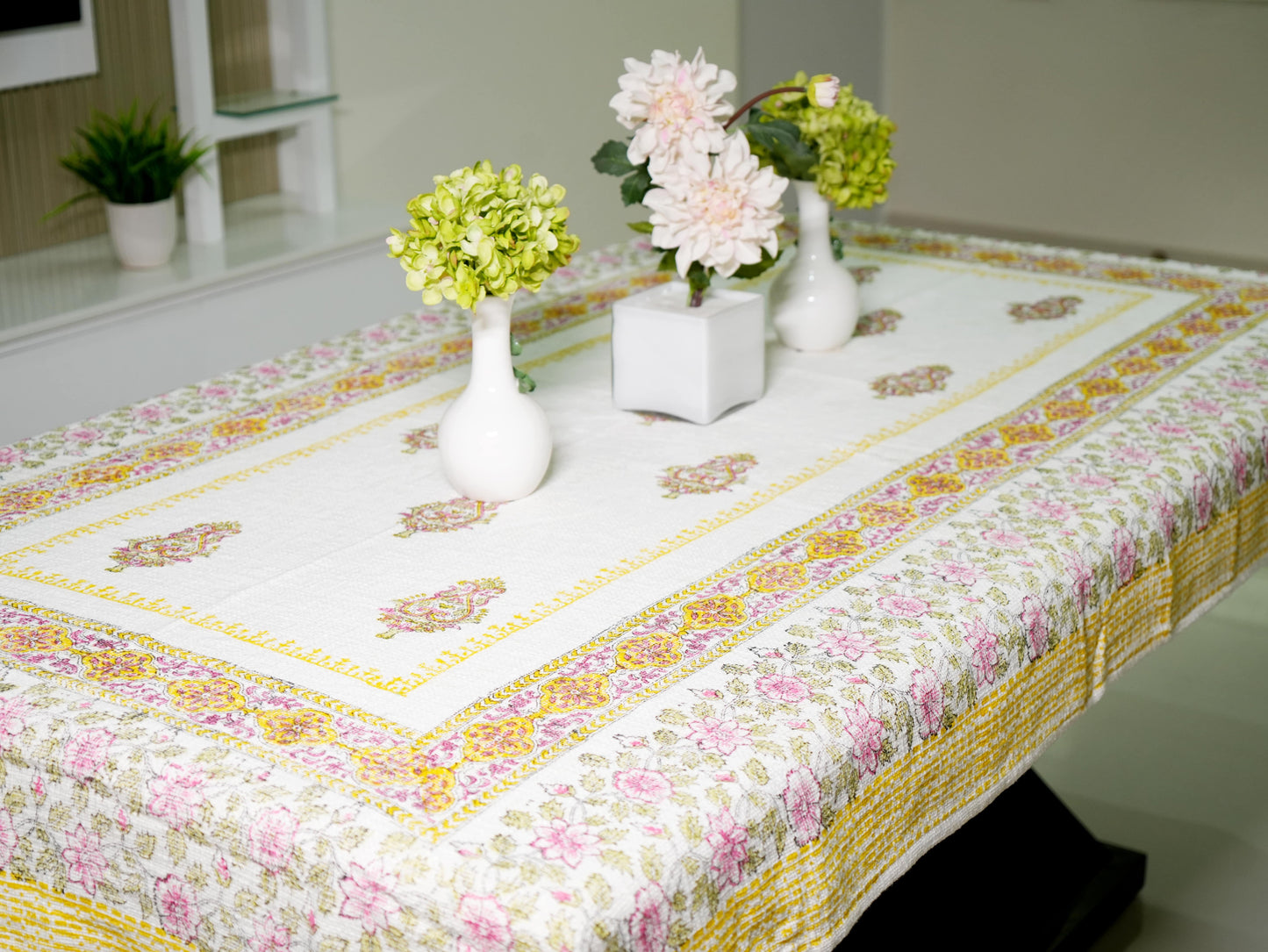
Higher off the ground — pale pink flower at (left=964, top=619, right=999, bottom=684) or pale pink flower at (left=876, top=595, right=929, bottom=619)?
pale pink flower at (left=876, top=595, right=929, bottom=619)

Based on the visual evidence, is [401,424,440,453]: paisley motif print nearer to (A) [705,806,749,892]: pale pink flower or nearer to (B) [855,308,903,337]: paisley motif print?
(B) [855,308,903,337]: paisley motif print

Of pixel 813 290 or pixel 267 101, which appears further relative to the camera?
pixel 267 101

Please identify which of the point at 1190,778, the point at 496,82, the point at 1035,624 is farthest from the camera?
the point at 496,82

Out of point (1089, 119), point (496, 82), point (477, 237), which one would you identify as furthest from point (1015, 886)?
point (1089, 119)

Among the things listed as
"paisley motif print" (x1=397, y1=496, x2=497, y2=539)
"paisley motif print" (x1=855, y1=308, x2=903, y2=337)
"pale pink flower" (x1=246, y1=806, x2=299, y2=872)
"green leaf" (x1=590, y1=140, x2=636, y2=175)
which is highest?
"green leaf" (x1=590, y1=140, x2=636, y2=175)

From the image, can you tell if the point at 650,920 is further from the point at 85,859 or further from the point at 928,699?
the point at 85,859

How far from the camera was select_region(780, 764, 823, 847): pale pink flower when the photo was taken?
116 cm

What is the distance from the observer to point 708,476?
5.69 feet

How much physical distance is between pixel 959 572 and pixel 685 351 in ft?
1.73

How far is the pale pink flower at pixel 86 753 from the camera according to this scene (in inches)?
46.6

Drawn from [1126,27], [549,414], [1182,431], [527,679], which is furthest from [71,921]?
[1126,27]

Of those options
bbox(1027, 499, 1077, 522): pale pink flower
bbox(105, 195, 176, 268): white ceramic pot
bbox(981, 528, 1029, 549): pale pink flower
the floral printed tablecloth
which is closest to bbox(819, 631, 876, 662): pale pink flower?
the floral printed tablecloth

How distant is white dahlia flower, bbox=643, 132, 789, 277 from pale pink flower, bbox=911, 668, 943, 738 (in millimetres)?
661

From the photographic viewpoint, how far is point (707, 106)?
5.83ft
